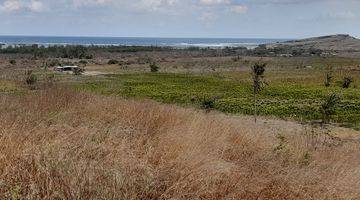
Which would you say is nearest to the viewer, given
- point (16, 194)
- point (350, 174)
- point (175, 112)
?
point (16, 194)

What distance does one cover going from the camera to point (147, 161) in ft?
15.7

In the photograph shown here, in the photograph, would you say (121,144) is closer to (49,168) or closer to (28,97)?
(49,168)

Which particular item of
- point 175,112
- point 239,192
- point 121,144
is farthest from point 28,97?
point 239,192

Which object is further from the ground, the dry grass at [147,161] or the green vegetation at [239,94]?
the dry grass at [147,161]

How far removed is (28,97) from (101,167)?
420 cm

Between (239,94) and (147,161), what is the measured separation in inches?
1895

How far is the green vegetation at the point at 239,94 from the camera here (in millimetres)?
39394

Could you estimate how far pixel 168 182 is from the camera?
14.5ft

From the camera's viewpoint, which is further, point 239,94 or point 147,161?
point 239,94

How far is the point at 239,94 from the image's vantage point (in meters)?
52.5

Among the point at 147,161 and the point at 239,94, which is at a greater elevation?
the point at 147,161

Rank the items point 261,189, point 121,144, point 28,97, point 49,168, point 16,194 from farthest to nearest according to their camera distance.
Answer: point 28,97 < point 121,144 < point 261,189 < point 49,168 < point 16,194

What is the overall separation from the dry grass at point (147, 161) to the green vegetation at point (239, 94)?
23.0 meters

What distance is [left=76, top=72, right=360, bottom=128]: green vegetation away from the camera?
39.4 metres
